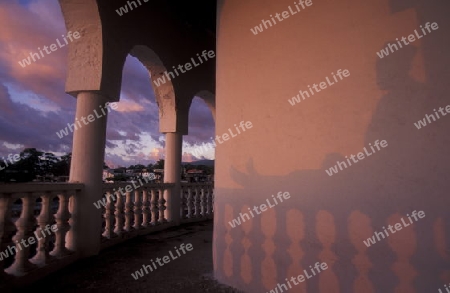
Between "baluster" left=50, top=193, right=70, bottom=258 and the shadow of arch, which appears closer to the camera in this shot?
"baluster" left=50, top=193, right=70, bottom=258

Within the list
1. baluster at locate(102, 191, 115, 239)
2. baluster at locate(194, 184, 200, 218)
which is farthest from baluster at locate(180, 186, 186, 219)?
baluster at locate(102, 191, 115, 239)

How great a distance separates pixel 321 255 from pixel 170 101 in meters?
5.50

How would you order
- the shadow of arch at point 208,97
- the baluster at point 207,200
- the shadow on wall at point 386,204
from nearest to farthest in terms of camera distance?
the shadow on wall at point 386,204 < the baluster at point 207,200 < the shadow of arch at point 208,97

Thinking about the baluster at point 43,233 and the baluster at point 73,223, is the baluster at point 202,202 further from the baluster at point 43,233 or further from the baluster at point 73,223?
the baluster at point 43,233

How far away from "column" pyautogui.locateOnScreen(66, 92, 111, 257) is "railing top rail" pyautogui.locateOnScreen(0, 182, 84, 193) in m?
0.17

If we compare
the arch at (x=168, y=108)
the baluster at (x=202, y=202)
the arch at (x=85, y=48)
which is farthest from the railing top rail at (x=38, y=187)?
the baluster at (x=202, y=202)

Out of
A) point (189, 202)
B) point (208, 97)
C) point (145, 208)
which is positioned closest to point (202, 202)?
point (189, 202)

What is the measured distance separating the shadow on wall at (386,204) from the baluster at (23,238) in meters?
2.49

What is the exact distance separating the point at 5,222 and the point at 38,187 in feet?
1.78

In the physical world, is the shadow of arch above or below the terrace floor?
above

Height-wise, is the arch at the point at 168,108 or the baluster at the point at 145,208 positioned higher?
the arch at the point at 168,108

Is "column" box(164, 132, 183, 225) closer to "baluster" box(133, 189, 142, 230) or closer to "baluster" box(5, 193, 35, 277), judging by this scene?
"baluster" box(133, 189, 142, 230)

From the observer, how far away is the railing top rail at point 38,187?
275cm

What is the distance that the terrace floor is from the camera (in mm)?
2922
